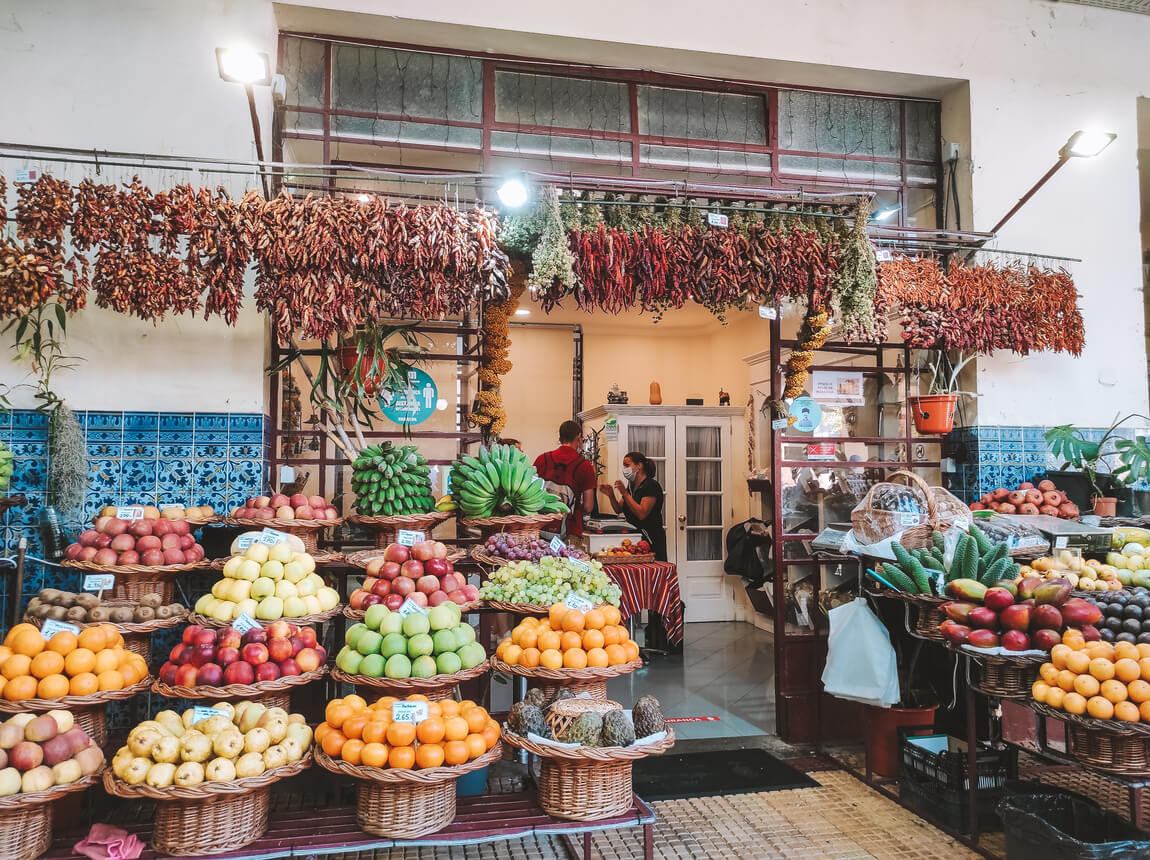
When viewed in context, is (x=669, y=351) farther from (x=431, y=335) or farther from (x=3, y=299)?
(x=3, y=299)

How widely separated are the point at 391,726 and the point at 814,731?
3205 millimetres

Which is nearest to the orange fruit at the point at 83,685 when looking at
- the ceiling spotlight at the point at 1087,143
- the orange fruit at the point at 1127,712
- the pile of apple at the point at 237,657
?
the pile of apple at the point at 237,657

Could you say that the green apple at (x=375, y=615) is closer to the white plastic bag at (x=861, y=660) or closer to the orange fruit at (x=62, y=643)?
the orange fruit at (x=62, y=643)

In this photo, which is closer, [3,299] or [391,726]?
[391,726]

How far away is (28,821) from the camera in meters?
2.53

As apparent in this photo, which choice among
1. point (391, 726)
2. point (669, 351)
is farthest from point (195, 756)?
point (669, 351)

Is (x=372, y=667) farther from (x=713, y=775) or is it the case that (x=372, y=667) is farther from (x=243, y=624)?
(x=713, y=775)

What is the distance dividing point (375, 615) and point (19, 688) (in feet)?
4.13

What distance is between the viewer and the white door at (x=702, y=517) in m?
8.76

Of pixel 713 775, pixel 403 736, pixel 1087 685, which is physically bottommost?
pixel 713 775

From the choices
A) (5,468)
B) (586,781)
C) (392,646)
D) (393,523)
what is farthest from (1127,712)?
(5,468)

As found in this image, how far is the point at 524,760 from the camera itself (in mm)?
4461

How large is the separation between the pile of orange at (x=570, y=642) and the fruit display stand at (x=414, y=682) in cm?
18

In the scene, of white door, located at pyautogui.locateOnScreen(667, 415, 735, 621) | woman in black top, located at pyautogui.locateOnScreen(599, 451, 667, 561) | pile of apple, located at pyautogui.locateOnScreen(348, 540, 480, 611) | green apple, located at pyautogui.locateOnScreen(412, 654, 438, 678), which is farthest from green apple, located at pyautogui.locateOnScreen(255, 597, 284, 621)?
white door, located at pyautogui.locateOnScreen(667, 415, 735, 621)
